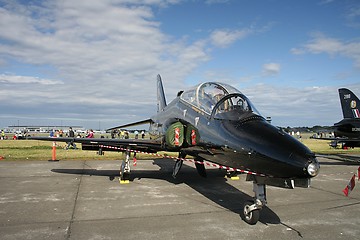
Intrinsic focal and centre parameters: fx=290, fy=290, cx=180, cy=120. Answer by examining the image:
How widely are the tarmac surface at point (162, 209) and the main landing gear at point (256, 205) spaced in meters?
0.15

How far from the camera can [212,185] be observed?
999 centimetres

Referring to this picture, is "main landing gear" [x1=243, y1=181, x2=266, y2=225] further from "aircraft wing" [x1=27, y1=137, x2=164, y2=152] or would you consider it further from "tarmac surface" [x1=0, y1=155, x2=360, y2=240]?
"aircraft wing" [x1=27, y1=137, x2=164, y2=152]

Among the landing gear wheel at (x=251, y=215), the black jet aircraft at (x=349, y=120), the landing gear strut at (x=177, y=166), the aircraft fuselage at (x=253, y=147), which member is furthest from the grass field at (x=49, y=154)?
the landing gear wheel at (x=251, y=215)

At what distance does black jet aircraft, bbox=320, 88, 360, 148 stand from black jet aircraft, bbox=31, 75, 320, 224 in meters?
13.6

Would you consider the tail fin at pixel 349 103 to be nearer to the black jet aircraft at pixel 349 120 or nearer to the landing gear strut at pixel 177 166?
the black jet aircraft at pixel 349 120

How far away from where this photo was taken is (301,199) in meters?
8.04

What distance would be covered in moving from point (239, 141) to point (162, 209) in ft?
8.62

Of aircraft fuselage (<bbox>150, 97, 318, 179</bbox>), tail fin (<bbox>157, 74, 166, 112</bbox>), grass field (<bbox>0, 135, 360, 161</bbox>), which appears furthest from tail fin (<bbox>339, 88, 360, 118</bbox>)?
aircraft fuselage (<bbox>150, 97, 318, 179</bbox>)

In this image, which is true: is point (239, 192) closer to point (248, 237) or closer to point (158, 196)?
point (158, 196)

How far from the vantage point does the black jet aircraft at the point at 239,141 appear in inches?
187

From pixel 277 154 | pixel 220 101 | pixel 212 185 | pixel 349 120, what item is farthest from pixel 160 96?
pixel 277 154

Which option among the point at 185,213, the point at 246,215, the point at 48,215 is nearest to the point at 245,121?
the point at 246,215

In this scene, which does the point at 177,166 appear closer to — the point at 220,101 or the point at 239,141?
the point at 220,101

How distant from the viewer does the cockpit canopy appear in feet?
21.1
